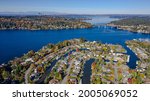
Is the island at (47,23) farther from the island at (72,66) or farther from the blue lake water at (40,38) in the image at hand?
the island at (72,66)

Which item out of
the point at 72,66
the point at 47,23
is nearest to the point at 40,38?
the point at 47,23

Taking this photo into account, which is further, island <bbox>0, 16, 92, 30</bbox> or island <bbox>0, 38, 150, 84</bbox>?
island <bbox>0, 16, 92, 30</bbox>

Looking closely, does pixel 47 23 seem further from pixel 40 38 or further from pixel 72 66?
pixel 72 66

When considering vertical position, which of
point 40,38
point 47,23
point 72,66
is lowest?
point 72,66

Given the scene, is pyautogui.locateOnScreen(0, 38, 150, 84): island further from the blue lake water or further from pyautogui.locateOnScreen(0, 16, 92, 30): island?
pyautogui.locateOnScreen(0, 16, 92, 30): island

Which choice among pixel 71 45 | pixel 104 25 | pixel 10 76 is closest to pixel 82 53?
pixel 71 45

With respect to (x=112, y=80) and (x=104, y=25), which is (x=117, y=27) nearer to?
(x=104, y=25)

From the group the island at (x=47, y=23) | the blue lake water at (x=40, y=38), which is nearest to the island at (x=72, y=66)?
the blue lake water at (x=40, y=38)

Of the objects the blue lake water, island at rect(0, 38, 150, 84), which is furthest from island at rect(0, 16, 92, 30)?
island at rect(0, 38, 150, 84)
